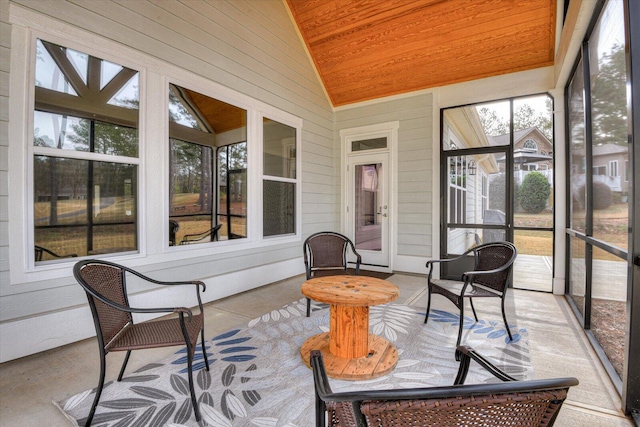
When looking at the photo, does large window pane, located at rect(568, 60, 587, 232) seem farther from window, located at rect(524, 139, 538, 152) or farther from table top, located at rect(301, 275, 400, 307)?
table top, located at rect(301, 275, 400, 307)

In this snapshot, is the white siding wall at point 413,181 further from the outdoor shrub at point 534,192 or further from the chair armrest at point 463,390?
the chair armrest at point 463,390

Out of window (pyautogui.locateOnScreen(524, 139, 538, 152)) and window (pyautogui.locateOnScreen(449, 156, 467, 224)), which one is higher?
window (pyautogui.locateOnScreen(524, 139, 538, 152))

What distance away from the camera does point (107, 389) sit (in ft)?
6.57

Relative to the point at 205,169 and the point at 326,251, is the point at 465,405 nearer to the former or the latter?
the point at 326,251

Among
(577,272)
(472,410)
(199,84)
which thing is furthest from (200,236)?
(577,272)

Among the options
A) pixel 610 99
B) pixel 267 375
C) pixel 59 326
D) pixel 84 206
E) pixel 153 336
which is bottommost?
pixel 267 375

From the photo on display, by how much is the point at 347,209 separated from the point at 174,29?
3.98 m

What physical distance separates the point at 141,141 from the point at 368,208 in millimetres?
3989

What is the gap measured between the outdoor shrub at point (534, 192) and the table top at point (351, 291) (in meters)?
3.17

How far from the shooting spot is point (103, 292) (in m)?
1.88

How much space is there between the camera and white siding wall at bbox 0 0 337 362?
2.38 m

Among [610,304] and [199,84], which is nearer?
[610,304]

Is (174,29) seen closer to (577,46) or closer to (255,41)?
(255,41)

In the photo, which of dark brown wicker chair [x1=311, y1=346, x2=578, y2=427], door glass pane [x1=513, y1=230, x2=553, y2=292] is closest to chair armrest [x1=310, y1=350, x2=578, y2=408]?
dark brown wicker chair [x1=311, y1=346, x2=578, y2=427]
